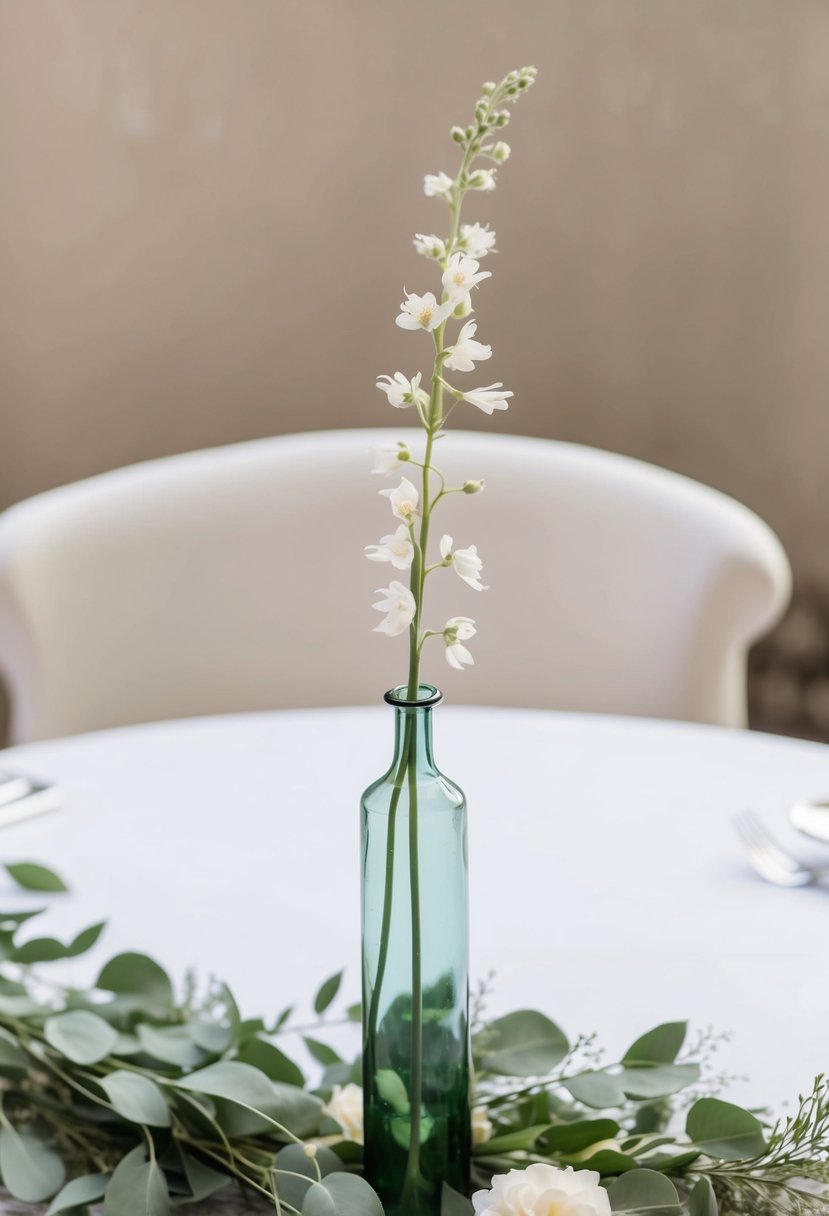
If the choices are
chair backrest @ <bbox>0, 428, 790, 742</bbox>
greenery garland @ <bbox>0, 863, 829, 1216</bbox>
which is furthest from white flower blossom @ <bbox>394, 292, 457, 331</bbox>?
chair backrest @ <bbox>0, 428, 790, 742</bbox>

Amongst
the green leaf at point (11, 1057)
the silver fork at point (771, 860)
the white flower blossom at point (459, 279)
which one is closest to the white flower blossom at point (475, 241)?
the white flower blossom at point (459, 279)

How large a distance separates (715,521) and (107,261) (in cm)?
145

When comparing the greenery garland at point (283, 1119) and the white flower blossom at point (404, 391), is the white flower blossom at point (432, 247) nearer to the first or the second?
the white flower blossom at point (404, 391)

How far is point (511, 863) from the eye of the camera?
1.02 m

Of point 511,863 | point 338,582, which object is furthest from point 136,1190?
point 338,582

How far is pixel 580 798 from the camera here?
1.12 meters

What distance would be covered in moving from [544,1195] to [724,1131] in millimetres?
115

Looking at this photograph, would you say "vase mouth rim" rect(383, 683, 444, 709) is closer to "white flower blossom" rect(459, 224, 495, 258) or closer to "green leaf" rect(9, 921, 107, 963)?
"white flower blossom" rect(459, 224, 495, 258)

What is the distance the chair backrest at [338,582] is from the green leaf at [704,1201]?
A: 1.08m

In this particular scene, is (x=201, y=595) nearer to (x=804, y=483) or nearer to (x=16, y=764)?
(x=16, y=764)

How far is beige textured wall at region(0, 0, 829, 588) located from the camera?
8.09 feet

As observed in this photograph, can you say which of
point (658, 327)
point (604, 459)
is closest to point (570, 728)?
point (604, 459)

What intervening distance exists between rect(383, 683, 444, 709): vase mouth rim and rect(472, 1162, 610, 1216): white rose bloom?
0.18 meters

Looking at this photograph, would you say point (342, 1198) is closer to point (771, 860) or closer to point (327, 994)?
point (327, 994)
